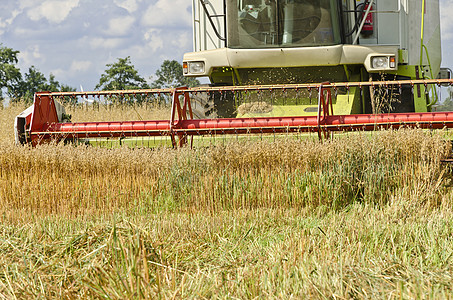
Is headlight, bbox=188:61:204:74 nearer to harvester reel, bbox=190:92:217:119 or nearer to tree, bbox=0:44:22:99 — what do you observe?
harvester reel, bbox=190:92:217:119

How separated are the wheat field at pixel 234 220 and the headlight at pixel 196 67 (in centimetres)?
218

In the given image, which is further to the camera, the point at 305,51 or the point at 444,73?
the point at 444,73

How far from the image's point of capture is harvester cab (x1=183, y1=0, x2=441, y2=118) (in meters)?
6.47

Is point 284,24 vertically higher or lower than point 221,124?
higher

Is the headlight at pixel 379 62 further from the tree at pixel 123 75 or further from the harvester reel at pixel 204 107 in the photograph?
the tree at pixel 123 75

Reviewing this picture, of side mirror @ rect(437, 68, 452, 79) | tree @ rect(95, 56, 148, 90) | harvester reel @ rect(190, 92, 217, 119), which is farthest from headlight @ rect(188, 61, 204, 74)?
tree @ rect(95, 56, 148, 90)

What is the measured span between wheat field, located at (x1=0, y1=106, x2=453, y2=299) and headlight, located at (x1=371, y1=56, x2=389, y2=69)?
7.07 ft

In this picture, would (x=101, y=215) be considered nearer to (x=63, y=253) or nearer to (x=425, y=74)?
(x=63, y=253)

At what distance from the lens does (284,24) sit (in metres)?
6.56

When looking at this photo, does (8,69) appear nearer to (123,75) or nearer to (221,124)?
(123,75)

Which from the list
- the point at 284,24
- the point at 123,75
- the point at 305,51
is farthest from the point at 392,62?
the point at 123,75

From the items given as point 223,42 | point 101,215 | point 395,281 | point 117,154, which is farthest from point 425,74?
point 395,281

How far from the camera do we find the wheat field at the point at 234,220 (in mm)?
2180

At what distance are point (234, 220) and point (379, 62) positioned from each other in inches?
140
